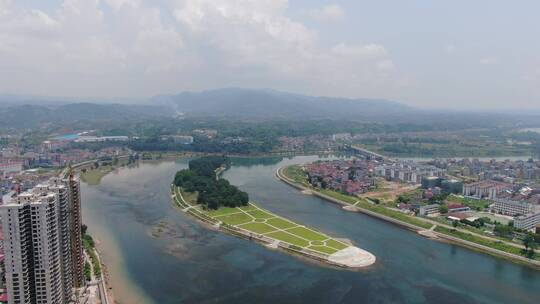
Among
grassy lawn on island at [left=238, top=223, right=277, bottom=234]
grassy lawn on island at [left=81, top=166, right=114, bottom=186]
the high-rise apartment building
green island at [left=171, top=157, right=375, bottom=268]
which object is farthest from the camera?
grassy lawn on island at [left=81, top=166, right=114, bottom=186]

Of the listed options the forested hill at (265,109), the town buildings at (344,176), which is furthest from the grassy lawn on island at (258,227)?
the forested hill at (265,109)

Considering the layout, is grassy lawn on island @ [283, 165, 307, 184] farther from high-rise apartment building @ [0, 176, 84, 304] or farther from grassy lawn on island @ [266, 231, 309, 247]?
high-rise apartment building @ [0, 176, 84, 304]

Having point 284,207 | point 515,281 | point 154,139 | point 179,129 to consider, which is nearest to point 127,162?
point 154,139

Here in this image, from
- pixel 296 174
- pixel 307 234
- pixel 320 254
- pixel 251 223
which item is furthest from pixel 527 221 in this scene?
pixel 296 174

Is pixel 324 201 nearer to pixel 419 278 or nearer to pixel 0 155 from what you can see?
pixel 419 278

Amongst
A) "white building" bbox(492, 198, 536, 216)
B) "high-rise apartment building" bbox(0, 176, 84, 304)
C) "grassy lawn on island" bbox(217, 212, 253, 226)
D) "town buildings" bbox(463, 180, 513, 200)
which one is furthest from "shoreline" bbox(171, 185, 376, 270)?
"town buildings" bbox(463, 180, 513, 200)

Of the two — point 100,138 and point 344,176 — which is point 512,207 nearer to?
point 344,176

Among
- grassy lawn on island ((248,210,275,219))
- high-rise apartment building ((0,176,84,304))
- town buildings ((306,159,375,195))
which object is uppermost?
high-rise apartment building ((0,176,84,304))
